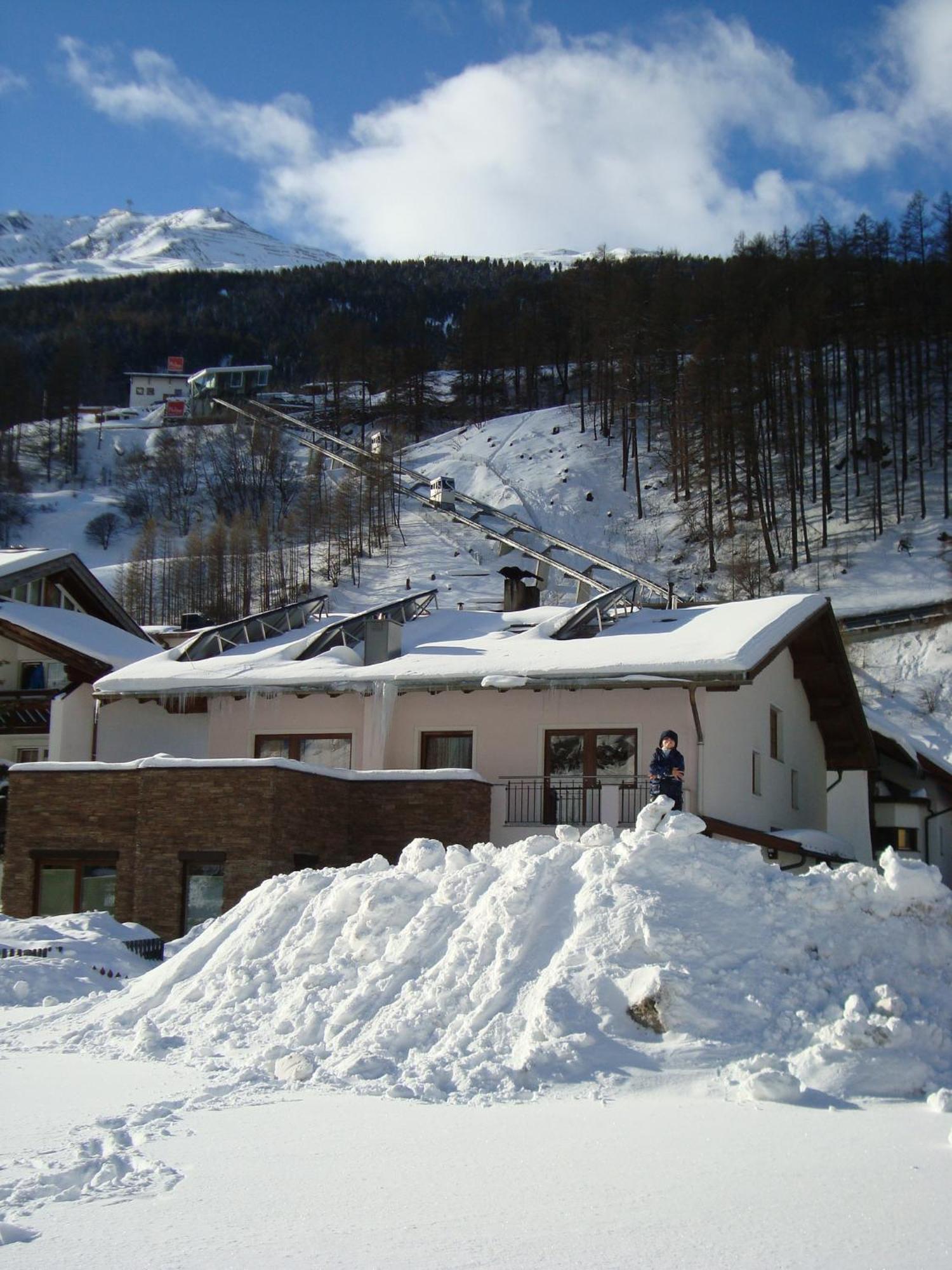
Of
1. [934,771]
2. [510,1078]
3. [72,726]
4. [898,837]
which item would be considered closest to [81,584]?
[72,726]

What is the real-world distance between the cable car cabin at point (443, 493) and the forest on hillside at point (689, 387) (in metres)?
3.06

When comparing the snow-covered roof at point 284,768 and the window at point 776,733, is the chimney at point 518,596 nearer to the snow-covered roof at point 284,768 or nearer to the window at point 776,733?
the window at point 776,733

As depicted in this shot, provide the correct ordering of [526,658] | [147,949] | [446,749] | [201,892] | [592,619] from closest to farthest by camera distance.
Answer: [147,949] → [201,892] → [526,658] → [446,749] → [592,619]

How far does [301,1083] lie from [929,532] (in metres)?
47.1

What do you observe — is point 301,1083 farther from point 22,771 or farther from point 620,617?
point 620,617

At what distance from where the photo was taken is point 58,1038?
1096 centimetres

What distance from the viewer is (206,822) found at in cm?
1714

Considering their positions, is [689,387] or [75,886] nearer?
[75,886]

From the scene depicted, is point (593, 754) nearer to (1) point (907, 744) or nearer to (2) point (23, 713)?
(1) point (907, 744)

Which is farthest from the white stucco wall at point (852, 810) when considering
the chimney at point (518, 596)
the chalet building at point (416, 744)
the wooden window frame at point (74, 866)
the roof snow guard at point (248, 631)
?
the wooden window frame at point (74, 866)

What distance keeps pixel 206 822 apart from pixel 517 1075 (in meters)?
9.14

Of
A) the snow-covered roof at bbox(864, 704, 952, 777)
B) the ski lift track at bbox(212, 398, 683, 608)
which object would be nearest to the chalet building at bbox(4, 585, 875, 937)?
the snow-covered roof at bbox(864, 704, 952, 777)

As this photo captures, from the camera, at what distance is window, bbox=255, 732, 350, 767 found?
65.7 feet

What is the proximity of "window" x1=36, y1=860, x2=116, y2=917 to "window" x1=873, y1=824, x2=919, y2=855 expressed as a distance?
1727cm
